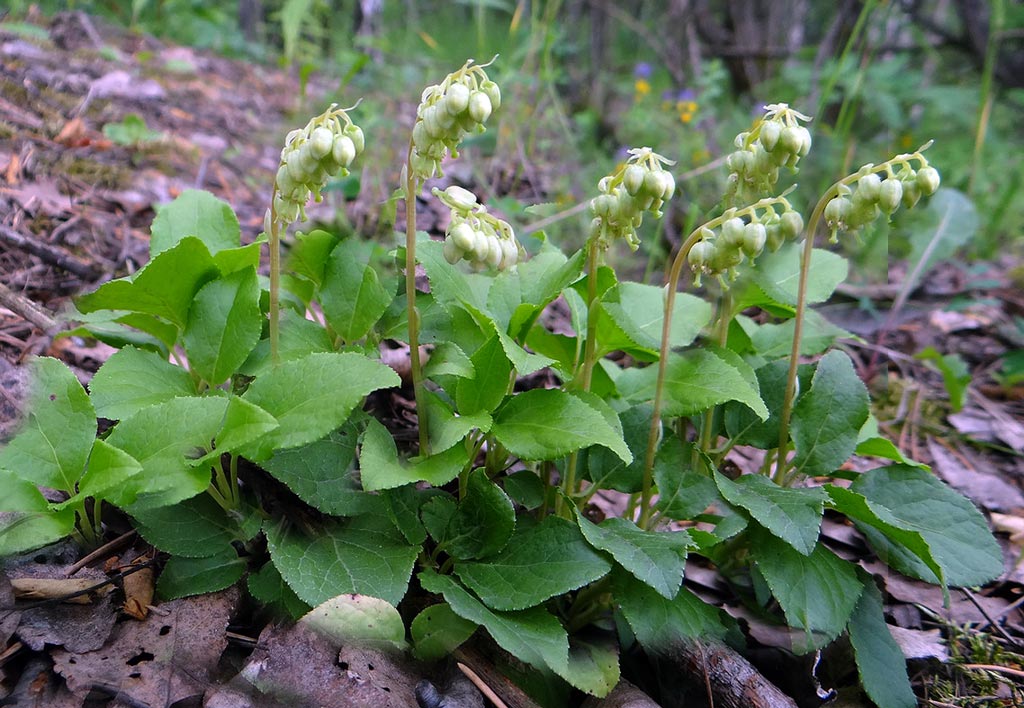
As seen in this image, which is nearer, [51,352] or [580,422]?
[580,422]

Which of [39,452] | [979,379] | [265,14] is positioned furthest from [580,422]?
[265,14]

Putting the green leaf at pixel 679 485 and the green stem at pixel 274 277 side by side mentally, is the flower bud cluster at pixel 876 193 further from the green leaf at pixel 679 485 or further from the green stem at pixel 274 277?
the green stem at pixel 274 277

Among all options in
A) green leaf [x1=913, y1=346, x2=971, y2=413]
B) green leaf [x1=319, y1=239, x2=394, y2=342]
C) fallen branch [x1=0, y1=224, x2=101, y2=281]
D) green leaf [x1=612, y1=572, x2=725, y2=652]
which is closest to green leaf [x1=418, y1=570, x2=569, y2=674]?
green leaf [x1=612, y1=572, x2=725, y2=652]

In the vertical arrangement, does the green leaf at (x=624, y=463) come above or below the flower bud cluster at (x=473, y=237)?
below

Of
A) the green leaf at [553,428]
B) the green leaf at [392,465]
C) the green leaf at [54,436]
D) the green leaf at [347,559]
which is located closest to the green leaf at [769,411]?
the green leaf at [553,428]

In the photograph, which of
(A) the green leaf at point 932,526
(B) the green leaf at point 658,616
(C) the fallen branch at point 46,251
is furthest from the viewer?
(C) the fallen branch at point 46,251

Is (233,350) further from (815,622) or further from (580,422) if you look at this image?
(815,622)
